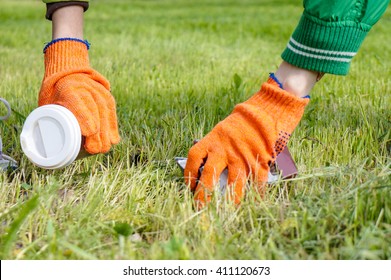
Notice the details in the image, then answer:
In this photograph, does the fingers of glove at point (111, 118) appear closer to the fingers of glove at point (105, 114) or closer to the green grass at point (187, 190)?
the fingers of glove at point (105, 114)

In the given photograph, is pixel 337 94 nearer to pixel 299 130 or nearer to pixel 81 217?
pixel 299 130

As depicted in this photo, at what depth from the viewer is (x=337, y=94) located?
292cm

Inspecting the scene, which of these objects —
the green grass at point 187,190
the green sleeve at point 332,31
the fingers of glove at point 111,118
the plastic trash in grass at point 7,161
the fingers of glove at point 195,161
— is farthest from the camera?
the plastic trash in grass at point 7,161

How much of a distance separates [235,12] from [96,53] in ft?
17.7

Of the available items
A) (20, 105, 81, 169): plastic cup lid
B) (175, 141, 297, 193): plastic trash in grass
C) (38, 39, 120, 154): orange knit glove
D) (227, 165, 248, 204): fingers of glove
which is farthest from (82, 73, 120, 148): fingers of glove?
(227, 165, 248, 204): fingers of glove

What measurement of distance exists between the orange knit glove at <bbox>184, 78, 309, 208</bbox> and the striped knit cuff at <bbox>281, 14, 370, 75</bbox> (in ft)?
0.38

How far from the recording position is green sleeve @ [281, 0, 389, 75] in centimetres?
158

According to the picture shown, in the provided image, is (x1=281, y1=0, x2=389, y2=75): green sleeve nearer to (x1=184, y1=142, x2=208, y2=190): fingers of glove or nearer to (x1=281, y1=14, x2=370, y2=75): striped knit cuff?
(x1=281, y1=14, x2=370, y2=75): striped knit cuff

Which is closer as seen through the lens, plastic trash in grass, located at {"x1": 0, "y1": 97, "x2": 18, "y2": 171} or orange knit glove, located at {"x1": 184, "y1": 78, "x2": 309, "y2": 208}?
orange knit glove, located at {"x1": 184, "y1": 78, "x2": 309, "y2": 208}

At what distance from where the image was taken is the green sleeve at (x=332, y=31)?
1584 mm

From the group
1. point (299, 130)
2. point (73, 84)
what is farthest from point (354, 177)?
Answer: point (73, 84)

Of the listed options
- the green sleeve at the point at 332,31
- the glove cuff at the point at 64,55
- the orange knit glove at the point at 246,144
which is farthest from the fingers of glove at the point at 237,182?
the glove cuff at the point at 64,55

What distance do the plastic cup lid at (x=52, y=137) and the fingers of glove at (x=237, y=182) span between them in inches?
17.0

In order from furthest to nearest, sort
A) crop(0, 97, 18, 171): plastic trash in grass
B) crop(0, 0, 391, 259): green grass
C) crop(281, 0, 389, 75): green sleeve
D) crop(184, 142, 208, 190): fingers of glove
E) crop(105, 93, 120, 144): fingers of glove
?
crop(0, 97, 18, 171): plastic trash in grass → crop(105, 93, 120, 144): fingers of glove → crop(184, 142, 208, 190): fingers of glove → crop(281, 0, 389, 75): green sleeve → crop(0, 0, 391, 259): green grass
